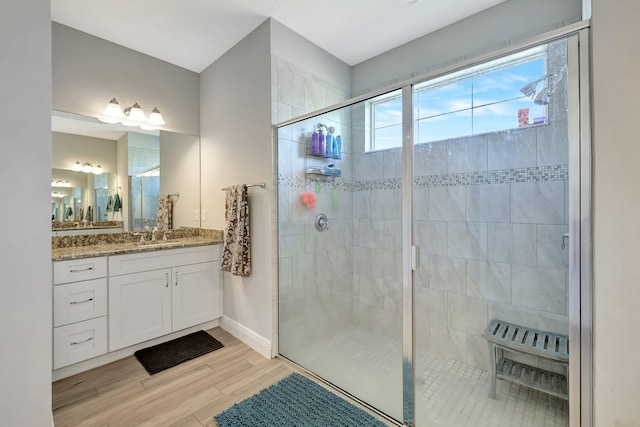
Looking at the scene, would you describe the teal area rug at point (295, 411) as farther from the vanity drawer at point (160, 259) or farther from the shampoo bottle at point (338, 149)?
the shampoo bottle at point (338, 149)

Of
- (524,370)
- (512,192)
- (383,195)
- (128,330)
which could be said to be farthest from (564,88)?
(128,330)

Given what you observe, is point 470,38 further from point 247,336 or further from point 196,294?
point 196,294

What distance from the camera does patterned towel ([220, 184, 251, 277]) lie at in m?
2.38

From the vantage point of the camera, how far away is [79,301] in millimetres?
1986

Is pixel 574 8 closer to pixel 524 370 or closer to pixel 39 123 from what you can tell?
pixel 524 370

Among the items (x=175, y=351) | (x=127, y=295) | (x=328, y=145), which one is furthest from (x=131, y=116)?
(x=175, y=351)

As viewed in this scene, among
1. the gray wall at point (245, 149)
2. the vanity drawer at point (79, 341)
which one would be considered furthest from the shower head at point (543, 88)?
the vanity drawer at point (79, 341)

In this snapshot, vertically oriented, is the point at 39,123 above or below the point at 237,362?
above

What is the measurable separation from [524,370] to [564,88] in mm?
1562

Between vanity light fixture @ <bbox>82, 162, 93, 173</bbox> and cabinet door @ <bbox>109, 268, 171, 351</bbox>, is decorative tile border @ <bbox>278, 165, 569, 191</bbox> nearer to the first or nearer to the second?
cabinet door @ <bbox>109, 268, 171, 351</bbox>

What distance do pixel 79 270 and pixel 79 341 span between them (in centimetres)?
51

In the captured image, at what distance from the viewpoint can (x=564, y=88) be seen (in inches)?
50.6

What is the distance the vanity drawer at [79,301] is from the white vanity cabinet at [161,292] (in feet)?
0.20

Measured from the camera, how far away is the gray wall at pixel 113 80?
2.24 meters
